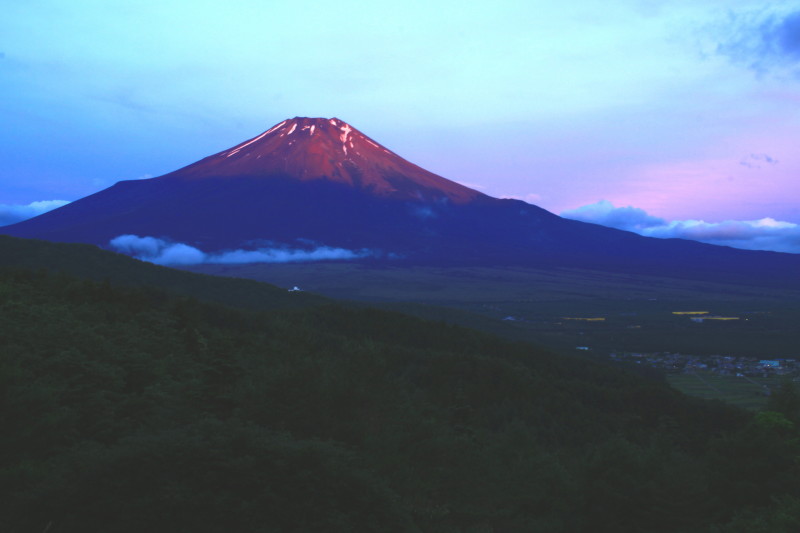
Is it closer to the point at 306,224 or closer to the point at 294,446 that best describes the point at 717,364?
the point at 294,446

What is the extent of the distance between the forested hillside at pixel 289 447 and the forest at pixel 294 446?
4 cm

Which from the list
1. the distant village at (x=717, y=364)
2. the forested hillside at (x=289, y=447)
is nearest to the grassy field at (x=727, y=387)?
the distant village at (x=717, y=364)

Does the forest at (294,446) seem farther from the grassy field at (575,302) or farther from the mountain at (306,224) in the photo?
the mountain at (306,224)

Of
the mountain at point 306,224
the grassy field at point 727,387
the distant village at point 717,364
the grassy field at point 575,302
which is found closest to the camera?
the grassy field at point 727,387

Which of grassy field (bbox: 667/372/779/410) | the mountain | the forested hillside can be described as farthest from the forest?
the mountain

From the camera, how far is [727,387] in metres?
47.1

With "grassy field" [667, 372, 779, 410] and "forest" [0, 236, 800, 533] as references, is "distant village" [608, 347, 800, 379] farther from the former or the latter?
"forest" [0, 236, 800, 533]

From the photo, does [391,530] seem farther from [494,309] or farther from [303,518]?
[494,309]

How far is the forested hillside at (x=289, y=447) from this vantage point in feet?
28.1

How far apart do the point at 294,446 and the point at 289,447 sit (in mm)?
84

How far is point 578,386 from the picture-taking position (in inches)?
1312

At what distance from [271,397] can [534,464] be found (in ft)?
26.7

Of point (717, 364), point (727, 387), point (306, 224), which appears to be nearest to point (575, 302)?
point (717, 364)

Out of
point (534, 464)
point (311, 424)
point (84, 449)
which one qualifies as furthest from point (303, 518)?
point (534, 464)
